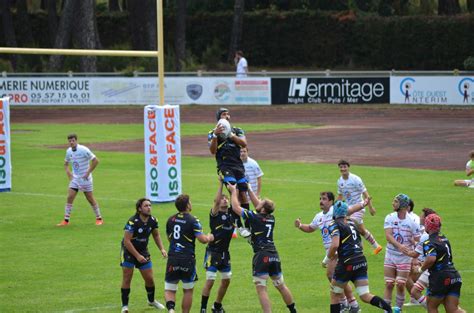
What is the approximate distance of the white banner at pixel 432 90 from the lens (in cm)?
5109

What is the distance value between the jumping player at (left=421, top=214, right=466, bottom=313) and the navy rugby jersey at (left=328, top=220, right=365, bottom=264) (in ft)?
3.68

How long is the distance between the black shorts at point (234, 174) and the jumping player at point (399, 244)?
4004 millimetres

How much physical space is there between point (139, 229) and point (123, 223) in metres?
9.28

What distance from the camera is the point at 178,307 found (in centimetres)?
1745

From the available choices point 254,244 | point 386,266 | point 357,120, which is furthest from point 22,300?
point 357,120

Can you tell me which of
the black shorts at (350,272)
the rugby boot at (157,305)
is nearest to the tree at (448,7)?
the rugby boot at (157,305)

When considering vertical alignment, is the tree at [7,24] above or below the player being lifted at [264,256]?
above

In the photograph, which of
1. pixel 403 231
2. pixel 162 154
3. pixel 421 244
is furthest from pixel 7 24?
pixel 421 244

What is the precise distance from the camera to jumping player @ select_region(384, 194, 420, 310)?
1616cm

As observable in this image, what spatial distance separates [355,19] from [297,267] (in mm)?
51487

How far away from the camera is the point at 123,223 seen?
2583cm

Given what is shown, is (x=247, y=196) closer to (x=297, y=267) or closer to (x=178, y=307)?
(x=297, y=267)

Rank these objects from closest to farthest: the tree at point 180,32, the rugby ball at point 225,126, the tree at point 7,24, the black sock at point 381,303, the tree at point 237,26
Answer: the black sock at point 381,303
the rugby ball at point 225,126
the tree at point 237,26
the tree at point 180,32
the tree at point 7,24

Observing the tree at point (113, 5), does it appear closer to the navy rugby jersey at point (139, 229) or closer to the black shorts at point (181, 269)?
the navy rugby jersey at point (139, 229)
